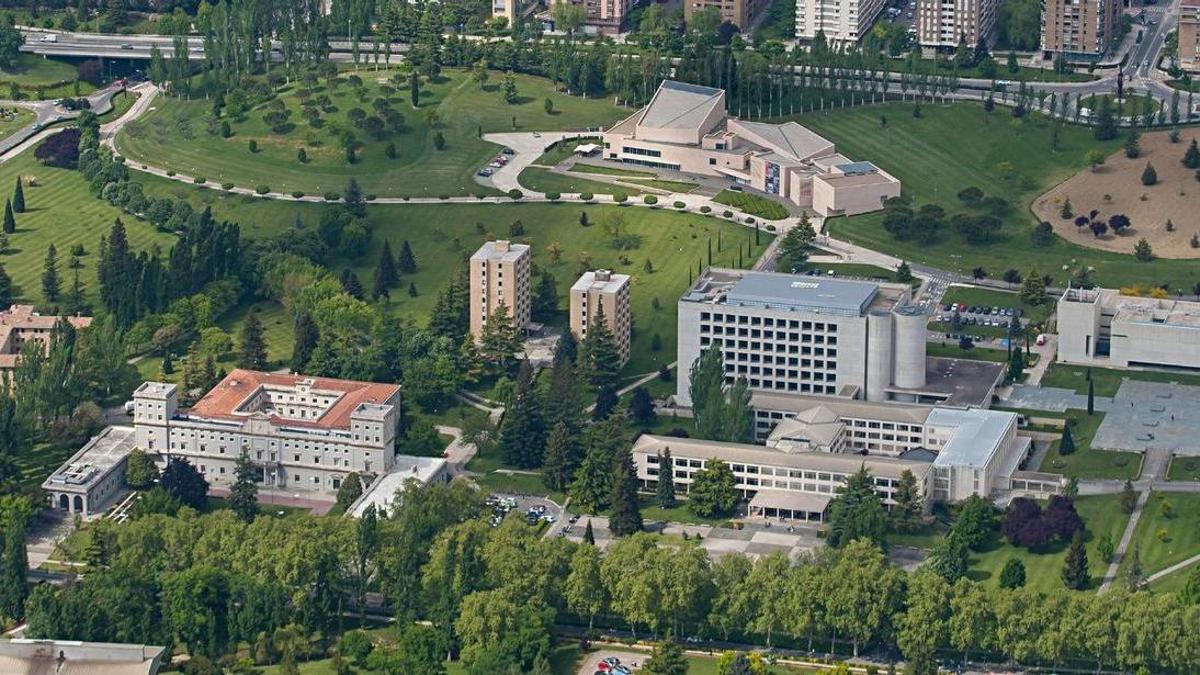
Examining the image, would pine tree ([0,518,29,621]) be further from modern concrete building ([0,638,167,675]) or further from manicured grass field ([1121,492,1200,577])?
manicured grass field ([1121,492,1200,577])

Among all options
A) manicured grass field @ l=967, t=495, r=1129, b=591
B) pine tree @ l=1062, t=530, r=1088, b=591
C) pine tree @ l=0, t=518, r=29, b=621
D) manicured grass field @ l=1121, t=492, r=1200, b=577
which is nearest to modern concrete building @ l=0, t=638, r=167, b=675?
pine tree @ l=0, t=518, r=29, b=621

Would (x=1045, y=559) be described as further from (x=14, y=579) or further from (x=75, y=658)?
(x=14, y=579)

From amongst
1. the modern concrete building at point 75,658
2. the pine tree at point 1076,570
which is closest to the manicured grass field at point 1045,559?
the pine tree at point 1076,570

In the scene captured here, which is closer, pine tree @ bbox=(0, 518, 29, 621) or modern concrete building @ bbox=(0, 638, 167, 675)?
modern concrete building @ bbox=(0, 638, 167, 675)

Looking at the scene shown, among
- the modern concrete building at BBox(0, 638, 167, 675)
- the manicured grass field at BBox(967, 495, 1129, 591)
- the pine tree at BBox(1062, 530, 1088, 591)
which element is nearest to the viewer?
the modern concrete building at BBox(0, 638, 167, 675)

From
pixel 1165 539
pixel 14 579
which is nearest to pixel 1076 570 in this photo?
pixel 1165 539

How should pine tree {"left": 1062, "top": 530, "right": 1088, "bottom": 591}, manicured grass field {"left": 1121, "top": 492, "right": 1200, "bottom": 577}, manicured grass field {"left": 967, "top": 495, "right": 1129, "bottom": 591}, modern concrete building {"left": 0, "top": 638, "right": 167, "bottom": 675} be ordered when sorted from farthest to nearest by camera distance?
manicured grass field {"left": 1121, "top": 492, "right": 1200, "bottom": 577}
manicured grass field {"left": 967, "top": 495, "right": 1129, "bottom": 591}
pine tree {"left": 1062, "top": 530, "right": 1088, "bottom": 591}
modern concrete building {"left": 0, "top": 638, "right": 167, "bottom": 675}

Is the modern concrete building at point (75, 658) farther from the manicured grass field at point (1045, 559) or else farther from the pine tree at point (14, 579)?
the manicured grass field at point (1045, 559)
